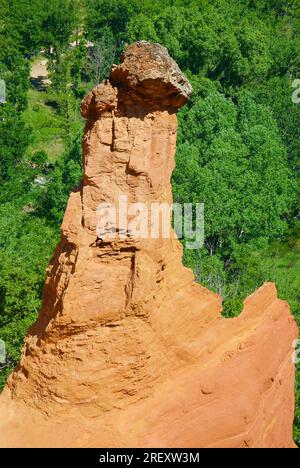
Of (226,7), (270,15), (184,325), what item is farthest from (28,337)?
(270,15)

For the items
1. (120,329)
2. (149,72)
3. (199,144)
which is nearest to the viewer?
(149,72)

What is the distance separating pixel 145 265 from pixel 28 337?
4032 mm

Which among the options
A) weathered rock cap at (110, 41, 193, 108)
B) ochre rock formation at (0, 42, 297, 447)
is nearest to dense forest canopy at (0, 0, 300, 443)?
ochre rock formation at (0, 42, 297, 447)

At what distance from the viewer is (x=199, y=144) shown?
131 feet

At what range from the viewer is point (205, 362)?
15.7 meters

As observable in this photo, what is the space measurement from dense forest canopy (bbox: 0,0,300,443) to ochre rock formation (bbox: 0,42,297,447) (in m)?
10.0

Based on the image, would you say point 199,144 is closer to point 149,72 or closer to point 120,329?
point 149,72

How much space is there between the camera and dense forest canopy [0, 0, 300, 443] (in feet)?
109

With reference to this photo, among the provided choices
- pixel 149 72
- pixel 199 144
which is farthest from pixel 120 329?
pixel 199 144

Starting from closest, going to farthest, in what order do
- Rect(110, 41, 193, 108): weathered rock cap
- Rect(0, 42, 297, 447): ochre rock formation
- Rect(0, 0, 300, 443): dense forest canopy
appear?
Rect(110, 41, 193, 108): weathered rock cap
Rect(0, 42, 297, 447): ochre rock formation
Rect(0, 0, 300, 443): dense forest canopy

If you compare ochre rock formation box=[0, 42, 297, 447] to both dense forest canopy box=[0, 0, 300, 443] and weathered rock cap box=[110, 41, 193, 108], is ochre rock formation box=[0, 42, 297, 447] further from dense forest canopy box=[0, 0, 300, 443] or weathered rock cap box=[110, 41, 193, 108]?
dense forest canopy box=[0, 0, 300, 443]

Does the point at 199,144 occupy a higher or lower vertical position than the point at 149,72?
lower

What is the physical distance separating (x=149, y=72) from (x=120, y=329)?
6.60 m

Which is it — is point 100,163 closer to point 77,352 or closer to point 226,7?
point 77,352
